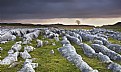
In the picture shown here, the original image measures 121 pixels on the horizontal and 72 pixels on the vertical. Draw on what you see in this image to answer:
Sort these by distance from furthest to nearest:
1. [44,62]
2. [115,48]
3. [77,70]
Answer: [115,48] → [44,62] → [77,70]

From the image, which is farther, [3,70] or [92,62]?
[92,62]

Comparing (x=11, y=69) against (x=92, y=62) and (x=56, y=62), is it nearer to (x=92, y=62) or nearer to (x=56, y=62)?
(x=56, y=62)

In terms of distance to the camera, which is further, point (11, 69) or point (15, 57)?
point (15, 57)

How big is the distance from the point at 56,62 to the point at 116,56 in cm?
654

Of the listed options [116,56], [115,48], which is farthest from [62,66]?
[115,48]

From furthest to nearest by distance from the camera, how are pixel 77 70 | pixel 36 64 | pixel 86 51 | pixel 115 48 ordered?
1. pixel 115 48
2. pixel 86 51
3. pixel 36 64
4. pixel 77 70

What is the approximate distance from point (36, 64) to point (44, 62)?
7.07ft

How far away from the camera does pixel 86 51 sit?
3359 cm

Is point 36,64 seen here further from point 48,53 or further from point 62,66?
point 48,53

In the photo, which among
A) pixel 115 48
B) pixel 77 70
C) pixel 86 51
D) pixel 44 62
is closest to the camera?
pixel 77 70

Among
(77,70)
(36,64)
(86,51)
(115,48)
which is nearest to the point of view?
(77,70)

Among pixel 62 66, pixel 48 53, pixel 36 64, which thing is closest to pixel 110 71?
pixel 62 66

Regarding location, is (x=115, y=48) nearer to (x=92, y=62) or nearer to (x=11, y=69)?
(x=92, y=62)

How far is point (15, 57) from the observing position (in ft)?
94.4
